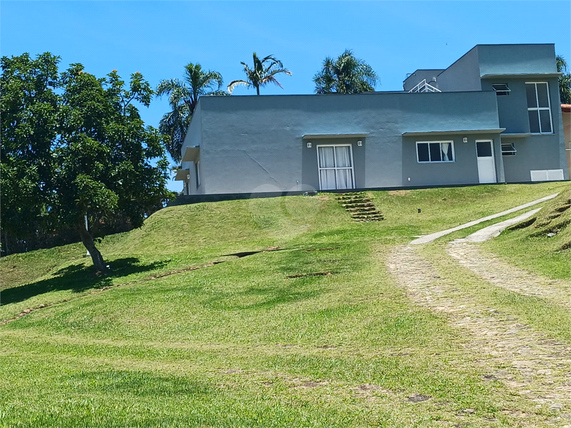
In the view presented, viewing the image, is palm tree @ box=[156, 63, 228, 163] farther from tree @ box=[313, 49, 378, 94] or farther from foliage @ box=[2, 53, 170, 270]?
foliage @ box=[2, 53, 170, 270]

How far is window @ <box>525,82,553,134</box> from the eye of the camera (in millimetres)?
35781

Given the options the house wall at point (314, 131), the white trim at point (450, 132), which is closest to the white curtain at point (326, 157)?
the house wall at point (314, 131)

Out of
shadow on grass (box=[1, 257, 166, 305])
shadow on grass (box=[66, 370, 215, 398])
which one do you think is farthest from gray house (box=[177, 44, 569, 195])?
shadow on grass (box=[66, 370, 215, 398])

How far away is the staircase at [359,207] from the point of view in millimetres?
26830

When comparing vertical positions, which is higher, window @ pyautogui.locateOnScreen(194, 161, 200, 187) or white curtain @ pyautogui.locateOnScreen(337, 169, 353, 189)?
window @ pyautogui.locateOnScreen(194, 161, 200, 187)

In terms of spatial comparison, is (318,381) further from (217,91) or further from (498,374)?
(217,91)

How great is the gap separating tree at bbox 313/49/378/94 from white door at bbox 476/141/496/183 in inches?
686

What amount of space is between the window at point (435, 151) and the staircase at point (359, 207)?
4.84 meters

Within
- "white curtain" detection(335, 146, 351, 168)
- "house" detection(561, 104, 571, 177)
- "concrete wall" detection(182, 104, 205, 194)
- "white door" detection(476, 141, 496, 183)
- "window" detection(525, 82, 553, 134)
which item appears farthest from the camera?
"house" detection(561, 104, 571, 177)

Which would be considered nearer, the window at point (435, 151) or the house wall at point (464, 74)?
the window at point (435, 151)

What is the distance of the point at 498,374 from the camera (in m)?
7.04

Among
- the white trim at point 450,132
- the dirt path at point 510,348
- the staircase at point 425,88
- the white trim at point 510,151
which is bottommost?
the dirt path at point 510,348

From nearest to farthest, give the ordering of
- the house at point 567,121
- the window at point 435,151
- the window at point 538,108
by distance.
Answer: the window at point 435,151, the window at point 538,108, the house at point 567,121

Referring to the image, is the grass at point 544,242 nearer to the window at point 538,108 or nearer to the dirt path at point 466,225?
the dirt path at point 466,225
